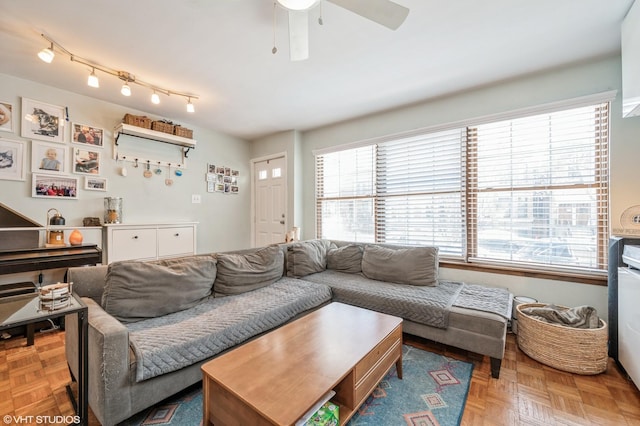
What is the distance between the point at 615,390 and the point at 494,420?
3.12 feet

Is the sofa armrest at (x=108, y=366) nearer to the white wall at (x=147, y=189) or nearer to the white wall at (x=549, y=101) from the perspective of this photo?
the white wall at (x=147, y=189)

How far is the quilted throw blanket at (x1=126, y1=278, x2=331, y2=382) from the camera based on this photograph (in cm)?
134

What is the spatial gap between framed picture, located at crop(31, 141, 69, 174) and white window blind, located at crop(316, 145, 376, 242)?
3.07 metres

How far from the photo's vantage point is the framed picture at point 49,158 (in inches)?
105

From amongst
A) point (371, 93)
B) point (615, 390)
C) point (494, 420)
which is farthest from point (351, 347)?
point (371, 93)

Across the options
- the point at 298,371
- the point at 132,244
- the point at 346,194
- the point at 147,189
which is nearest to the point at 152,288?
the point at 298,371

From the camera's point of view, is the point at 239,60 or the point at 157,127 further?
the point at 157,127

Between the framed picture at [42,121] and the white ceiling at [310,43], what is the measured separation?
0.26 m

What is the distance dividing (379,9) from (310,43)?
82cm

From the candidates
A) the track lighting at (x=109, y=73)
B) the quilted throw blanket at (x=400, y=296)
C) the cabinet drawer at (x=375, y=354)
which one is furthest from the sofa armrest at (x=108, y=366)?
the track lighting at (x=109, y=73)

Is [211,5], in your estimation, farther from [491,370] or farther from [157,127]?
[491,370]

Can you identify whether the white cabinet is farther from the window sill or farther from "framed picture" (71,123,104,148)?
the window sill

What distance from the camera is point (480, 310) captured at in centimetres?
192

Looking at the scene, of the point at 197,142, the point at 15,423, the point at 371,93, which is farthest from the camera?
the point at 197,142
